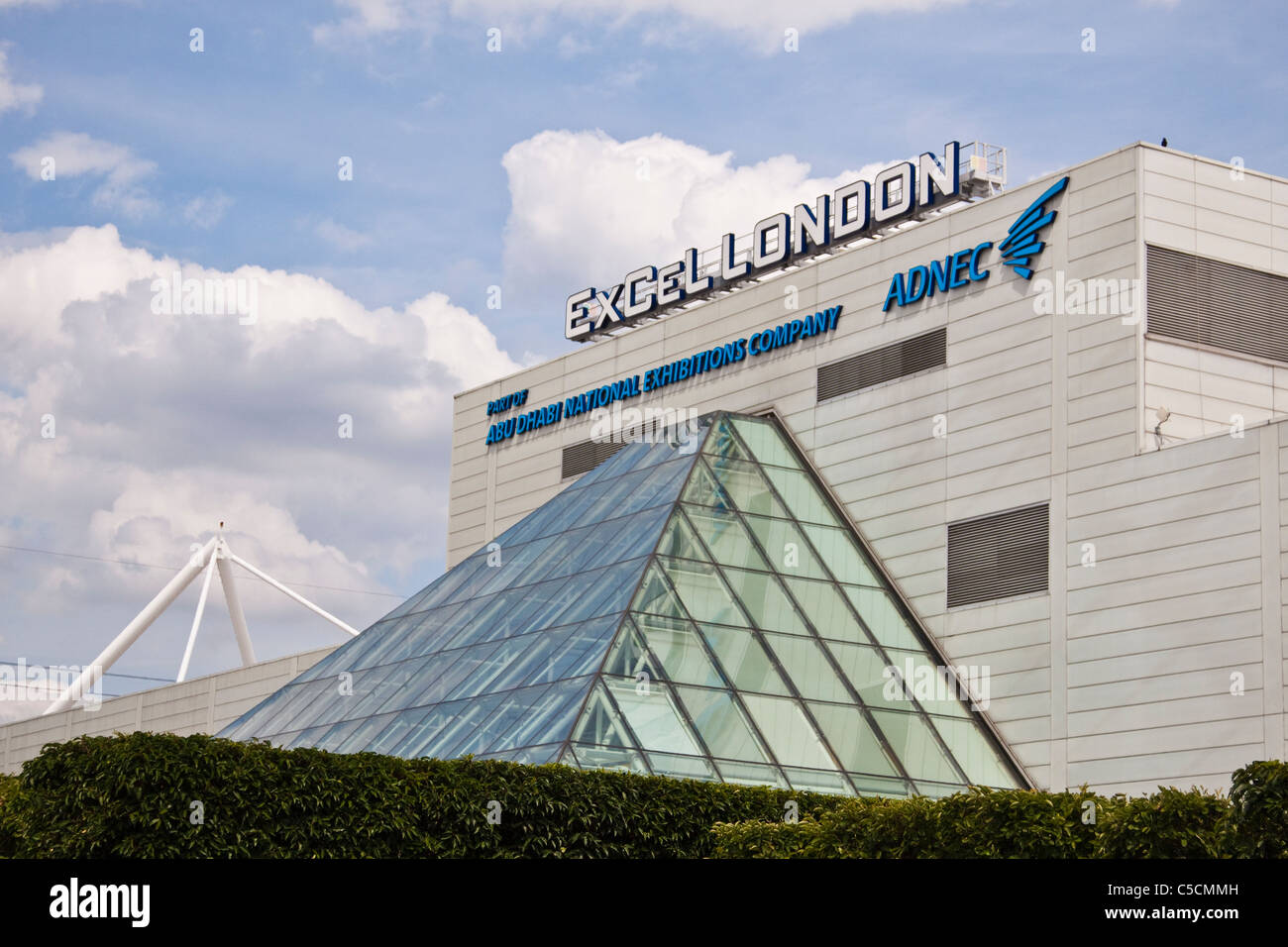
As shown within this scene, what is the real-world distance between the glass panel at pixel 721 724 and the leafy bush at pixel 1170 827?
1052cm

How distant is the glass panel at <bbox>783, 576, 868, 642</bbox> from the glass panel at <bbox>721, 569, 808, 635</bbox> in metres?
0.52

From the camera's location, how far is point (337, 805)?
24.1m

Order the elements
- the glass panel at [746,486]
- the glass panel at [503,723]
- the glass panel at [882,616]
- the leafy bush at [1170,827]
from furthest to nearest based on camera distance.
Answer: the glass panel at [746,486], the glass panel at [882,616], the glass panel at [503,723], the leafy bush at [1170,827]

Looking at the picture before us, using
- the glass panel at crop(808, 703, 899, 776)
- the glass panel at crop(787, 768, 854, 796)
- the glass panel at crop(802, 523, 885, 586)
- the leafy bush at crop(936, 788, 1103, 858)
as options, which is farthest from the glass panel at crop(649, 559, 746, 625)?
the leafy bush at crop(936, 788, 1103, 858)

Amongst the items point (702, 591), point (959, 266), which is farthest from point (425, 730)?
point (959, 266)

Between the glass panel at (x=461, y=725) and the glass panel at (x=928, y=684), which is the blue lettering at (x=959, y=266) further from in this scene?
the glass panel at (x=461, y=725)

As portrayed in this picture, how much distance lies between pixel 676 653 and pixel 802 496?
9622 millimetres

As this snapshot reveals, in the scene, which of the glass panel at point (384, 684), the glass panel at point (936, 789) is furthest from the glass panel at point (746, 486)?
the glass panel at point (936, 789)

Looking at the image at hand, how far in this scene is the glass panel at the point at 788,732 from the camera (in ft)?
99.4

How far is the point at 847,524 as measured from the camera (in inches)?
1578

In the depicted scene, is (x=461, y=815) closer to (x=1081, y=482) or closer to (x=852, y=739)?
(x=852, y=739)

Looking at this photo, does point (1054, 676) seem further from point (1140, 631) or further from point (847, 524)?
point (847, 524)
